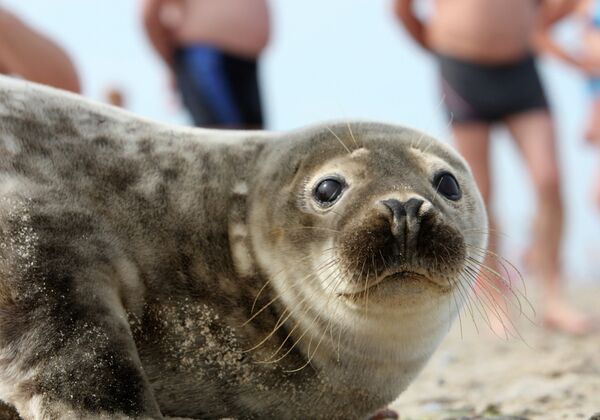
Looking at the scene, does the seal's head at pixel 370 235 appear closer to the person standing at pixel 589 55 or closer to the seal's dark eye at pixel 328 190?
the seal's dark eye at pixel 328 190

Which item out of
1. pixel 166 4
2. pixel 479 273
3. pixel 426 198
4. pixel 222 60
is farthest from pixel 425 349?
pixel 166 4

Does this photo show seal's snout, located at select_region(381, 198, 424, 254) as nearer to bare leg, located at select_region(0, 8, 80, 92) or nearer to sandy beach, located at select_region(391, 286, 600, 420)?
sandy beach, located at select_region(391, 286, 600, 420)

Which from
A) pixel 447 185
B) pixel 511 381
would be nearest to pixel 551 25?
pixel 511 381

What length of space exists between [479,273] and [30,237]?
3.90 ft

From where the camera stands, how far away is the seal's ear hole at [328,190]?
7.55ft

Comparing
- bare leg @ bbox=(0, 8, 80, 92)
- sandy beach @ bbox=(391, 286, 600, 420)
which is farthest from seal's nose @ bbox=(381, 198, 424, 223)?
bare leg @ bbox=(0, 8, 80, 92)

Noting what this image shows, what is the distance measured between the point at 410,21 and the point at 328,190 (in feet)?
13.3

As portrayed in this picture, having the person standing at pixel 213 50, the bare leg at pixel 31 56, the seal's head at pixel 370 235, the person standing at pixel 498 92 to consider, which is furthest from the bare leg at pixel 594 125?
the seal's head at pixel 370 235

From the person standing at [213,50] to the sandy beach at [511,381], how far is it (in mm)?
2039

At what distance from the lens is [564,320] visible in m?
5.83

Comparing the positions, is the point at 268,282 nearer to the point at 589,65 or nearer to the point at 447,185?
the point at 447,185

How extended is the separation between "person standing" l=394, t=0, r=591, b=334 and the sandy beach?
0.48 metres

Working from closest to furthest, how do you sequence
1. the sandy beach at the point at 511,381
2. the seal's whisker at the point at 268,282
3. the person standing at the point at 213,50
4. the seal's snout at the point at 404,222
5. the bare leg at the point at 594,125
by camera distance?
the seal's snout at the point at 404,222, the seal's whisker at the point at 268,282, the sandy beach at the point at 511,381, the person standing at the point at 213,50, the bare leg at the point at 594,125

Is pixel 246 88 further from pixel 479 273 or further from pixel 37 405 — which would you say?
pixel 37 405
